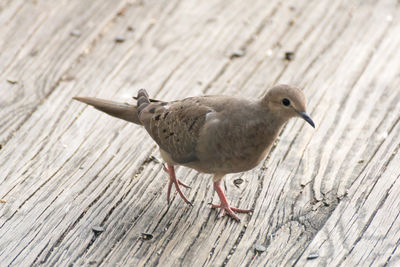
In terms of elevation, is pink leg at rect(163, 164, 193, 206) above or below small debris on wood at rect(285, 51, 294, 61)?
above

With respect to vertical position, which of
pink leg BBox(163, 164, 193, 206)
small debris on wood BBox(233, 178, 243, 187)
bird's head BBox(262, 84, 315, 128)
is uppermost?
bird's head BBox(262, 84, 315, 128)

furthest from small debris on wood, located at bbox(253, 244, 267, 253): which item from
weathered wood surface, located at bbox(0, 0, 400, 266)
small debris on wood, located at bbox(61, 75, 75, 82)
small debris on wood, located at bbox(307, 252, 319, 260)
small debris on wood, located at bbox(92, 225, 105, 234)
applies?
small debris on wood, located at bbox(61, 75, 75, 82)

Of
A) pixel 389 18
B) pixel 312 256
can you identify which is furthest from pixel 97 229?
pixel 389 18

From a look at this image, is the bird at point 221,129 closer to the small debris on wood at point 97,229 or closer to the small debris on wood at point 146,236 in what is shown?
the small debris on wood at point 146,236

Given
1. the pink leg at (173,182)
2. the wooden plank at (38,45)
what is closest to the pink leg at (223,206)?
the pink leg at (173,182)

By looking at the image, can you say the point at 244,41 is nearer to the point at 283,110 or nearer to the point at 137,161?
the point at 137,161

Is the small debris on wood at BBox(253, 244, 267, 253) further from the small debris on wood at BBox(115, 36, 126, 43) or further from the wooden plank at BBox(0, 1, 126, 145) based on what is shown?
the small debris on wood at BBox(115, 36, 126, 43)

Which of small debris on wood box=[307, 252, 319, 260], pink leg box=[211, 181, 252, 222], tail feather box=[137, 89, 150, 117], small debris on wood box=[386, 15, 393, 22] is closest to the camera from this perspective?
small debris on wood box=[307, 252, 319, 260]

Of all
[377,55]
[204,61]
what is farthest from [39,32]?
[377,55]
